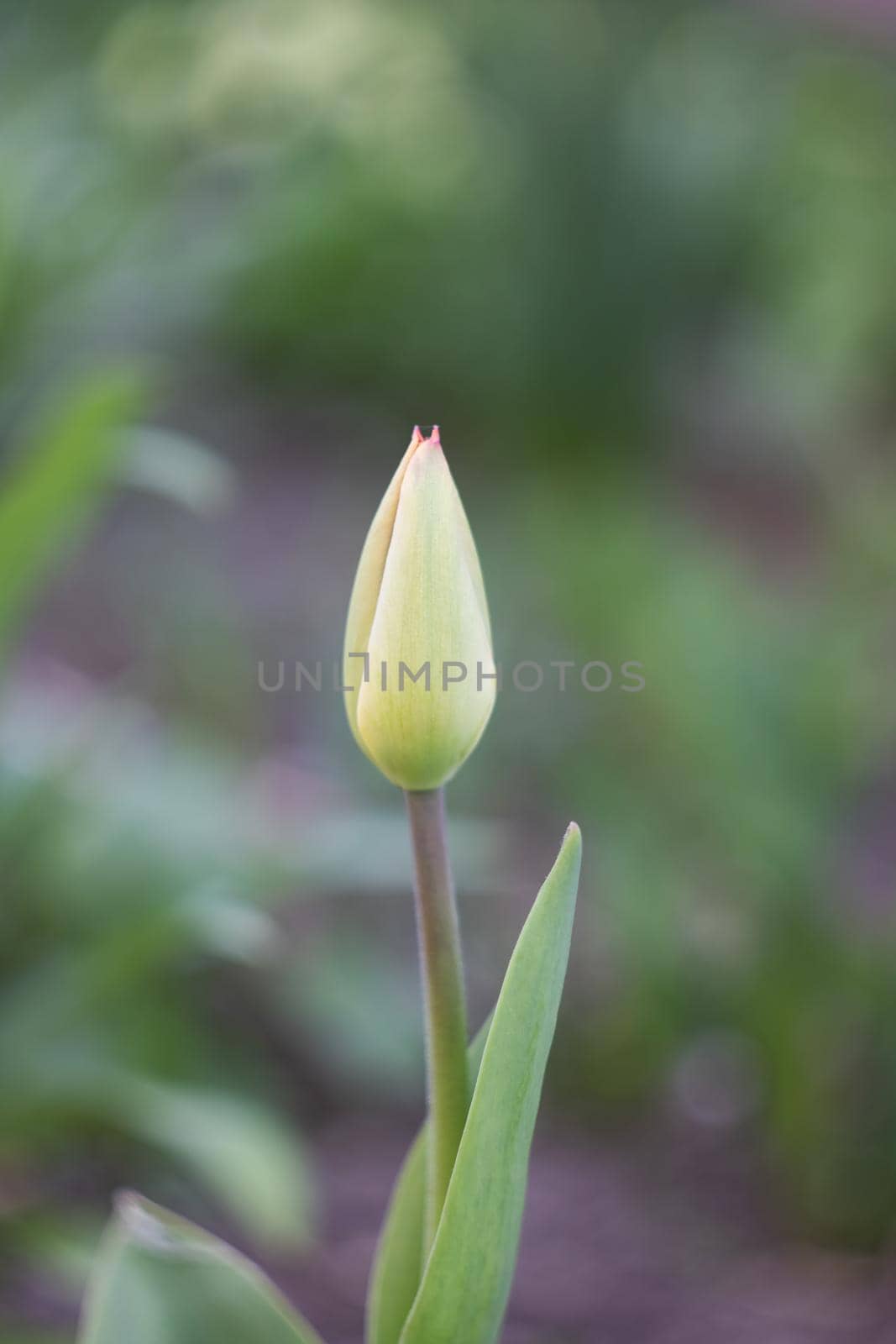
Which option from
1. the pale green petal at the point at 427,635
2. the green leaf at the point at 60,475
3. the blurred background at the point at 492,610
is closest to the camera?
the pale green petal at the point at 427,635

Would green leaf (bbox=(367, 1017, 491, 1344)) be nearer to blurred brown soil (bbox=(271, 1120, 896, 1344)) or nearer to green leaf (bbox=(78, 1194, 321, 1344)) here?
green leaf (bbox=(78, 1194, 321, 1344))

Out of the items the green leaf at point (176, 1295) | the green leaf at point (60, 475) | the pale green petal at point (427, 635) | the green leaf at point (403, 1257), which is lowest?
the green leaf at point (176, 1295)

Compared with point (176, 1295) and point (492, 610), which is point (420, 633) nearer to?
point (176, 1295)

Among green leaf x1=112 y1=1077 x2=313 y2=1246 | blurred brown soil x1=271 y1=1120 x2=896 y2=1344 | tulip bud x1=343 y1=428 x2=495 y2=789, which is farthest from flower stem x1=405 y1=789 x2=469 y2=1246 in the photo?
blurred brown soil x1=271 y1=1120 x2=896 y2=1344

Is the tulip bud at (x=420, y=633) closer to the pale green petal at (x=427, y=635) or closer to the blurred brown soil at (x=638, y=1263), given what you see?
the pale green petal at (x=427, y=635)

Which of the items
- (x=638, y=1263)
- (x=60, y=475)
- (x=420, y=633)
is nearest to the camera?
(x=420, y=633)

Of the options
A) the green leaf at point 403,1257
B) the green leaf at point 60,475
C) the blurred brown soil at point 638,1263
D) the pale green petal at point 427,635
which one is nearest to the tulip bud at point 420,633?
the pale green petal at point 427,635

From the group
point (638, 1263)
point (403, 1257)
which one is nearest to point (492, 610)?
point (638, 1263)
